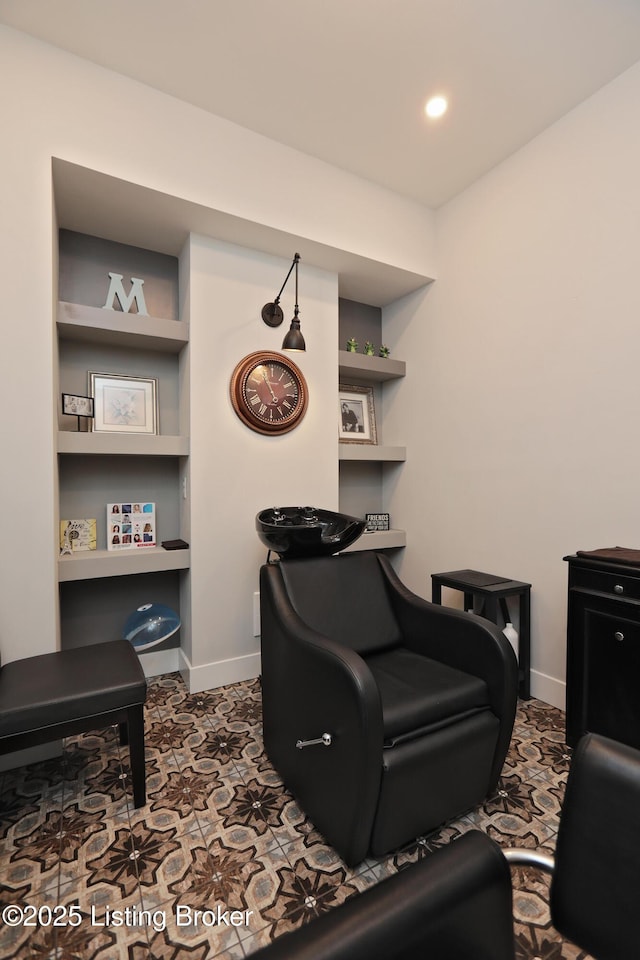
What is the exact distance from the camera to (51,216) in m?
2.18

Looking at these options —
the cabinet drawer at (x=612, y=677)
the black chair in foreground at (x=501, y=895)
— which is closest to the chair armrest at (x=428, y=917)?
the black chair in foreground at (x=501, y=895)

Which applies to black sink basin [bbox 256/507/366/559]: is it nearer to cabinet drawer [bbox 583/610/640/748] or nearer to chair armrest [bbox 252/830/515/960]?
cabinet drawer [bbox 583/610/640/748]

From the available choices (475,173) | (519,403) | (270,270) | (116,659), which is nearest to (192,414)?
(270,270)

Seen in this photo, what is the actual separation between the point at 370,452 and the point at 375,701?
237 cm

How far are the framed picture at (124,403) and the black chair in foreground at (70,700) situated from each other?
4.67ft

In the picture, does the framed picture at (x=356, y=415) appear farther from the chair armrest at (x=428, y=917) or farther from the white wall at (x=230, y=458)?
the chair armrest at (x=428, y=917)

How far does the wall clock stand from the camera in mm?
2947

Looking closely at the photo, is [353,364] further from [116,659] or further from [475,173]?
[116,659]

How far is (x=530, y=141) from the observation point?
108 inches

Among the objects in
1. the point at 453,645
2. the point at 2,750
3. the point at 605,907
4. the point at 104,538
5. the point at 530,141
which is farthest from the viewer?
the point at 104,538

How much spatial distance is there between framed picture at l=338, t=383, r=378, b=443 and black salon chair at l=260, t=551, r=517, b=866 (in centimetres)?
170

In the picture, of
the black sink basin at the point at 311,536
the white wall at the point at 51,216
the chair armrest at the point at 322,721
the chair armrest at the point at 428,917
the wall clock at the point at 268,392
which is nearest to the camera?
the chair armrest at the point at 428,917

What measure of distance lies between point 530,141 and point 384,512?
2739 mm

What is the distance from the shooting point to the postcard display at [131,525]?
290cm
